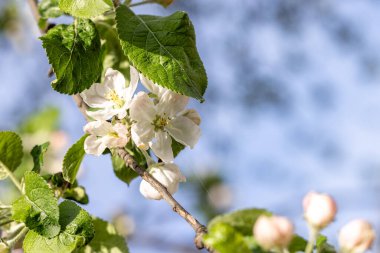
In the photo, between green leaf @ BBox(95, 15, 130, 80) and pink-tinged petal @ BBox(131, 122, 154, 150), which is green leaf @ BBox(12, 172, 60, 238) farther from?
green leaf @ BBox(95, 15, 130, 80)

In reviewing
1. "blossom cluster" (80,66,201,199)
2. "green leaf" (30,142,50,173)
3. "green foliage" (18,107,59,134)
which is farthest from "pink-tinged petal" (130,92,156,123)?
"green foliage" (18,107,59,134)

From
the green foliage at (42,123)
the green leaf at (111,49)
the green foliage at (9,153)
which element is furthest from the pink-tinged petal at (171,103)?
the green foliage at (42,123)

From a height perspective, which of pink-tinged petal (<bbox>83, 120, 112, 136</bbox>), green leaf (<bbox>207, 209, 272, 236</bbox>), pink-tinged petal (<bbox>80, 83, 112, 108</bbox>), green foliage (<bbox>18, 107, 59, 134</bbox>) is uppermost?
green foliage (<bbox>18, 107, 59, 134</bbox>)

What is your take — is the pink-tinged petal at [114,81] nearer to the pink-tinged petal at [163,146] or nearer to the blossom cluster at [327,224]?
the pink-tinged petal at [163,146]

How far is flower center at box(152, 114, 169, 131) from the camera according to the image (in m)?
1.12

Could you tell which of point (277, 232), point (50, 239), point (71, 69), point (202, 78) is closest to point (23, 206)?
point (50, 239)

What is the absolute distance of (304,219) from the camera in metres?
0.90

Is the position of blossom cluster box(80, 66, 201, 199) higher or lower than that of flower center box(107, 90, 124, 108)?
lower

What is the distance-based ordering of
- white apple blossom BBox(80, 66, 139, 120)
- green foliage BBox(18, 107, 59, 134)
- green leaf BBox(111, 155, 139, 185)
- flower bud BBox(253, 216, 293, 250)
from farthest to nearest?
green foliage BBox(18, 107, 59, 134), green leaf BBox(111, 155, 139, 185), white apple blossom BBox(80, 66, 139, 120), flower bud BBox(253, 216, 293, 250)

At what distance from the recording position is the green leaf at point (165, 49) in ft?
3.43

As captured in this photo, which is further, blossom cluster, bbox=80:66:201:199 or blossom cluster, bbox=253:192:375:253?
blossom cluster, bbox=80:66:201:199

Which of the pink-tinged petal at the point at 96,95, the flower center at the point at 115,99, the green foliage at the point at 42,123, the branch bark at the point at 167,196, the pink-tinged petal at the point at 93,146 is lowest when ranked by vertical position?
the branch bark at the point at 167,196

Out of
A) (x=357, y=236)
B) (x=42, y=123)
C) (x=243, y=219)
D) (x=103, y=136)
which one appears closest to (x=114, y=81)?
(x=103, y=136)

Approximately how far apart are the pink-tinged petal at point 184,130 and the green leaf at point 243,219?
26 cm
